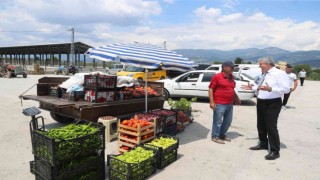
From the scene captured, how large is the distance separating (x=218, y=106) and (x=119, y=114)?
257 cm

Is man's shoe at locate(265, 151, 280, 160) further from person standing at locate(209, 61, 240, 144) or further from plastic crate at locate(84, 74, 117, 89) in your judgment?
plastic crate at locate(84, 74, 117, 89)

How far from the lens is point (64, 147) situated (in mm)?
3834

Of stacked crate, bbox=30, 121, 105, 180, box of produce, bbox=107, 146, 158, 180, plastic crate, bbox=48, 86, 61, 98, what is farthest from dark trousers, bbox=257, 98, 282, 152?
plastic crate, bbox=48, 86, 61, 98

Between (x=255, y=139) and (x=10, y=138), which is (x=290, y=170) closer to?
(x=255, y=139)

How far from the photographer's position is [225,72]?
20.8 feet

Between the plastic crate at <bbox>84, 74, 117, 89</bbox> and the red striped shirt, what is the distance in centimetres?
243

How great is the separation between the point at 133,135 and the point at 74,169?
174cm

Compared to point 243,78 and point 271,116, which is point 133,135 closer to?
point 271,116

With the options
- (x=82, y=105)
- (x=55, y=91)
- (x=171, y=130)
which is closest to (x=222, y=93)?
(x=171, y=130)

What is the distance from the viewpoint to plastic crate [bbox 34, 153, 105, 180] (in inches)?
152

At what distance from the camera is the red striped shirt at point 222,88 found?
6.32 m

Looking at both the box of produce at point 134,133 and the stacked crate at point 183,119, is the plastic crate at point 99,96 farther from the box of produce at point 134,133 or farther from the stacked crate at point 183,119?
the stacked crate at point 183,119

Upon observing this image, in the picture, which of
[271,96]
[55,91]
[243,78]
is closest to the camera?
[271,96]

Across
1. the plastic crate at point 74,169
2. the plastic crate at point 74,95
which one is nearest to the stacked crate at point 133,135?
the plastic crate at point 74,169
